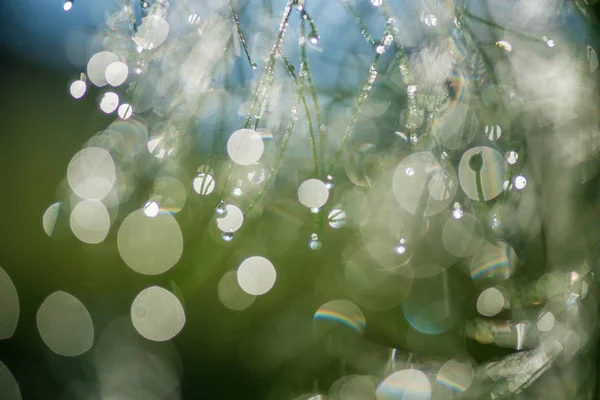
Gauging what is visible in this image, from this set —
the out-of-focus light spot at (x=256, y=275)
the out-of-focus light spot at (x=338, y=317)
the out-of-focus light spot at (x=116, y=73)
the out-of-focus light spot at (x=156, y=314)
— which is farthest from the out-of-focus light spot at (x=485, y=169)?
the out-of-focus light spot at (x=156, y=314)

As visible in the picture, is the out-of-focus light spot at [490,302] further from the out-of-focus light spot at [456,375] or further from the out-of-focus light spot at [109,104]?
the out-of-focus light spot at [109,104]

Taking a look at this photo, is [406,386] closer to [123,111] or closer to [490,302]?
[490,302]

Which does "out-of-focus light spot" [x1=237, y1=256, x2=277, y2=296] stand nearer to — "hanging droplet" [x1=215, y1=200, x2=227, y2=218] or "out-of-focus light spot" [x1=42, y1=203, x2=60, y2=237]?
"out-of-focus light spot" [x1=42, y1=203, x2=60, y2=237]

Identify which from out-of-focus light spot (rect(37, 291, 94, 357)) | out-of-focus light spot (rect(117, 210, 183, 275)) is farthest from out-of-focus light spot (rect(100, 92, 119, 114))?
out-of-focus light spot (rect(37, 291, 94, 357))

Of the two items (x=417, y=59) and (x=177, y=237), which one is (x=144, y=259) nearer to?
(x=177, y=237)

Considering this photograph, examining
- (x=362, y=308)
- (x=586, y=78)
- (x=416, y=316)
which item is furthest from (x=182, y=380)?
(x=586, y=78)

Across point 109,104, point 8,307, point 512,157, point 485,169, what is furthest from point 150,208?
point 8,307
